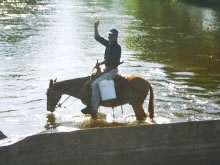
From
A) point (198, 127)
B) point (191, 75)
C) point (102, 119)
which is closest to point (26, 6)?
point (191, 75)

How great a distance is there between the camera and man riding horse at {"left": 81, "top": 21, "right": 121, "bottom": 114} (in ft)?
43.2

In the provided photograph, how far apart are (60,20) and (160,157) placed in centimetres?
3279

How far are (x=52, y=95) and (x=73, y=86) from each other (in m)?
0.80

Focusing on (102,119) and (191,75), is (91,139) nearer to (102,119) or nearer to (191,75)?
(102,119)

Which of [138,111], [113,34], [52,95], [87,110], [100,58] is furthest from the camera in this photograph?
[100,58]

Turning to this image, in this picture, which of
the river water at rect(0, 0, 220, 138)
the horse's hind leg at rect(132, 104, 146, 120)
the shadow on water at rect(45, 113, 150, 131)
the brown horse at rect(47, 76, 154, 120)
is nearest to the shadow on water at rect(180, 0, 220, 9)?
the river water at rect(0, 0, 220, 138)

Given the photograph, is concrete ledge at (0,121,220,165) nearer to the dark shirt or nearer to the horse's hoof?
the dark shirt

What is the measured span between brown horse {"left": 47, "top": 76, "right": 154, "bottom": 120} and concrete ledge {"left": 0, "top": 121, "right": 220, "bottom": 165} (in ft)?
11.0

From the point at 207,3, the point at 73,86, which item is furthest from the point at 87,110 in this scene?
the point at 207,3

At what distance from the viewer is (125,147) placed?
33.5 feet

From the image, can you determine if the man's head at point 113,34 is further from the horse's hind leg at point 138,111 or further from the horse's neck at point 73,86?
the horse's hind leg at point 138,111

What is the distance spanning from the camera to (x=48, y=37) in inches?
1277

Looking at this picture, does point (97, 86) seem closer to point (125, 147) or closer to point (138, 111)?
point (138, 111)

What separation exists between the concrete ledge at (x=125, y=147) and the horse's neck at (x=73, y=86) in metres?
4.32
